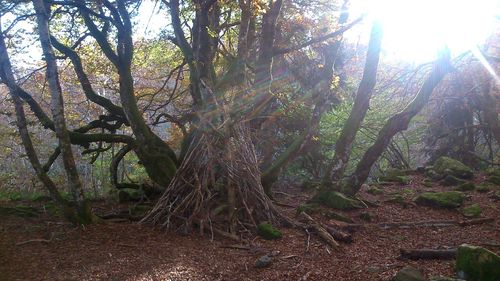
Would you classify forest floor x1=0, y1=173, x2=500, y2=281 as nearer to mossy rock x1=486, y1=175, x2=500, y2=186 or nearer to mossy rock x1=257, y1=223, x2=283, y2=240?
mossy rock x1=257, y1=223, x2=283, y2=240

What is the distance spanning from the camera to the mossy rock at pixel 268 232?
665 cm

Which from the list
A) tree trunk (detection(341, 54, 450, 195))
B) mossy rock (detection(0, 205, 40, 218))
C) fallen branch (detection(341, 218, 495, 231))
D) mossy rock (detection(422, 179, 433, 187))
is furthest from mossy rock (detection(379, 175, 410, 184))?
mossy rock (detection(0, 205, 40, 218))

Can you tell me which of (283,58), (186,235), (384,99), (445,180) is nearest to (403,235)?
(186,235)

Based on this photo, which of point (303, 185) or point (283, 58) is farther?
point (303, 185)

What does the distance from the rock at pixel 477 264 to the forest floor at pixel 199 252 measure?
1.22 feet

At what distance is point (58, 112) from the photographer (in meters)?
6.23

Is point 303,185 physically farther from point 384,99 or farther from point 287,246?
point 287,246

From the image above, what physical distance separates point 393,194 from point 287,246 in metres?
4.69

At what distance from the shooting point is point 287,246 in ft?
20.8

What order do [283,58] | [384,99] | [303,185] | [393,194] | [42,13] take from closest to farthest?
1. [42,13]
2. [393,194]
3. [283,58]
4. [303,185]
5. [384,99]

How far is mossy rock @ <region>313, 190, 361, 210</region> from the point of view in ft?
27.4

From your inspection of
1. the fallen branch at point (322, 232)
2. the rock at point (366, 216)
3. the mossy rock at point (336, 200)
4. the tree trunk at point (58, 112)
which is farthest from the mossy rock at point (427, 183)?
the tree trunk at point (58, 112)

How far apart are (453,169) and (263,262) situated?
8.34m

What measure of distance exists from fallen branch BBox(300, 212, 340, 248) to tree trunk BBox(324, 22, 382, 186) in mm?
1655
